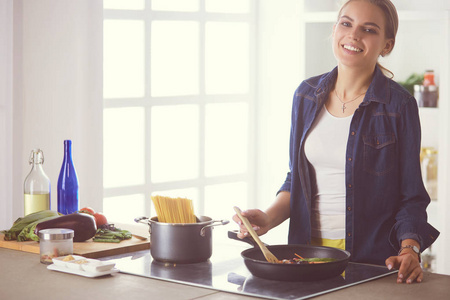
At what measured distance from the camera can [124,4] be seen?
442 centimetres

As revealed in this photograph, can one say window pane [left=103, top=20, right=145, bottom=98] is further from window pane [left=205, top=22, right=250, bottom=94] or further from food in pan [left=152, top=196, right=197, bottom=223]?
food in pan [left=152, top=196, right=197, bottom=223]

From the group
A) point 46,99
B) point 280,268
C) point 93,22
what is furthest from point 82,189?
point 280,268

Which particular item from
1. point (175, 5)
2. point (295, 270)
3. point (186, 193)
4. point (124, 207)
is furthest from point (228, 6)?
point (295, 270)

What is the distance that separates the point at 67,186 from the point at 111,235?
378mm

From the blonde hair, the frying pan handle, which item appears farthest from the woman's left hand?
the blonde hair

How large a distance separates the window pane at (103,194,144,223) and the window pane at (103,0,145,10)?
1101 millimetres

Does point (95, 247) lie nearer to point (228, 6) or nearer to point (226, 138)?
point (226, 138)

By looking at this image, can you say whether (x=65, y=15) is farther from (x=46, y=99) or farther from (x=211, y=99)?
(x=211, y=99)

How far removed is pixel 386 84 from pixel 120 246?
105cm

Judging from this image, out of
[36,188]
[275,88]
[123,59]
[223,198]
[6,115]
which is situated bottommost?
[223,198]

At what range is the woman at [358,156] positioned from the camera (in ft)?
8.40

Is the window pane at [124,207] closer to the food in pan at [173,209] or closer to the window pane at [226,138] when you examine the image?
the window pane at [226,138]

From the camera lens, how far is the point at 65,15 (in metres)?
3.97

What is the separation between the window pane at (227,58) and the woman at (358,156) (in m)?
2.37
